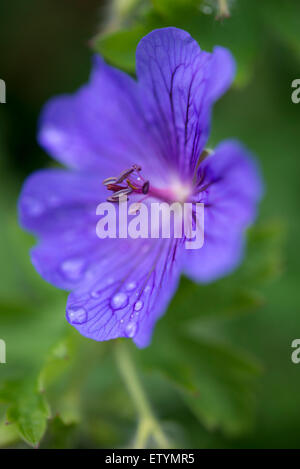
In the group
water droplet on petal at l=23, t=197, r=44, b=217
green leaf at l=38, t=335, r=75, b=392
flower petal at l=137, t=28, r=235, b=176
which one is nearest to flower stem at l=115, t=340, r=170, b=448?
green leaf at l=38, t=335, r=75, b=392

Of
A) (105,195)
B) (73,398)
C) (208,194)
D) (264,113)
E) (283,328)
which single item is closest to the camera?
(208,194)

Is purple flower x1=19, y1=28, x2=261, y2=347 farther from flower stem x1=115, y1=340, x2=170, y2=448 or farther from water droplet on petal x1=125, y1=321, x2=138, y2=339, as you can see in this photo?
flower stem x1=115, y1=340, x2=170, y2=448

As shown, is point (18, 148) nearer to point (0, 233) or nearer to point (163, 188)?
point (0, 233)

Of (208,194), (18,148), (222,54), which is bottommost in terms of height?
(208,194)

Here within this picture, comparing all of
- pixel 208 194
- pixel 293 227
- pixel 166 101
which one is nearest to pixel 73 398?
pixel 208 194

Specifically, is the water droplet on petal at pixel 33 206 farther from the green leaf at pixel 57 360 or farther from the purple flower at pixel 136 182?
the green leaf at pixel 57 360

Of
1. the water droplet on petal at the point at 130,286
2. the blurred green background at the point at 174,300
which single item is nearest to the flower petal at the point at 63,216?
the water droplet on petal at the point at 130,286

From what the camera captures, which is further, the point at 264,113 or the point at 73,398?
the point at 264,113

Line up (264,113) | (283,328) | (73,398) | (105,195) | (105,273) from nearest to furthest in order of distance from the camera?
(105,273)
(105,195)
(73,398)
(283,328)
(264,113)

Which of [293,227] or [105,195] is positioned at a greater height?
[293,227]
